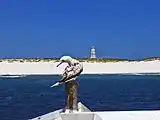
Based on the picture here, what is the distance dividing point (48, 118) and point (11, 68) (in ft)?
342

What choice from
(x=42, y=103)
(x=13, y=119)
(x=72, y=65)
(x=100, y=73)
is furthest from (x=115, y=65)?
(x=72, y=65)

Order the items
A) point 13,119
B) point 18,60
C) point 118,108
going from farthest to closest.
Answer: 1. point 18,60
2. point 118,108
3. point 13,119

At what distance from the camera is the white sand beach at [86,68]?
11269 cm

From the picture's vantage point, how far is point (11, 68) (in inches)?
4510

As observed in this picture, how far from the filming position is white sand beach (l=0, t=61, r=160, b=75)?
113 metres

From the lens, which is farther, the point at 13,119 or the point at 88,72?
the point at 88,72

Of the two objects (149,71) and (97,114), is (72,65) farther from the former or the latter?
(149,71)

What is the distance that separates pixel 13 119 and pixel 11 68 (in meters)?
95.9

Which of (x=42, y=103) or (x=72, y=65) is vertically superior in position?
(x=72, y=65)

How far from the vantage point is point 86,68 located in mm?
113375

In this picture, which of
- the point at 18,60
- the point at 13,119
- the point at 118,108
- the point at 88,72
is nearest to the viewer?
the point at 13,119

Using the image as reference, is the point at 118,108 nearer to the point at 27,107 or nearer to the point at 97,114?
the point at 27,107

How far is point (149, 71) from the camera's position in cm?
11519

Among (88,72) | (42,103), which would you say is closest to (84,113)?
(42,103)
